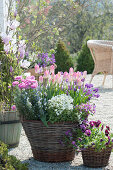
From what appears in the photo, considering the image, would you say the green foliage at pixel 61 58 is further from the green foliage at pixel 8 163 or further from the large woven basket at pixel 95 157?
the green foliage at pixel 8 163

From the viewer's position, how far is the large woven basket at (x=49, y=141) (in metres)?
2.57

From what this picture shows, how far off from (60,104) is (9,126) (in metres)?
0.72

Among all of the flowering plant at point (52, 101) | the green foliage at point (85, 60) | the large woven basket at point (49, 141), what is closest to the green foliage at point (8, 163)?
the large woven basket at point (49, 141)

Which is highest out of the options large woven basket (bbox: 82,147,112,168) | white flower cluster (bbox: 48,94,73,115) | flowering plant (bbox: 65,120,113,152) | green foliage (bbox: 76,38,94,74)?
white flower cluster (bbox: 48,94,73,115)

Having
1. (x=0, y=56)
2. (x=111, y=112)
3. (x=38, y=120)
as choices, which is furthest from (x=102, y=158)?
(x=111, y=112)

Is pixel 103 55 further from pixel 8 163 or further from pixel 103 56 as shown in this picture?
pixel 8 163

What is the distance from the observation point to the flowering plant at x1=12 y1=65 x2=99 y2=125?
256cm

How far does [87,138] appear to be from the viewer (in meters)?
2.58

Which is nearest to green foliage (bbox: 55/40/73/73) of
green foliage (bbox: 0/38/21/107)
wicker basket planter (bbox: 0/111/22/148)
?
green foliage (bbox: 0/38/21/107)

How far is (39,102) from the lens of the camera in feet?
8.45

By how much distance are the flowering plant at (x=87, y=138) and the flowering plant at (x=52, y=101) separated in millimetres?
102

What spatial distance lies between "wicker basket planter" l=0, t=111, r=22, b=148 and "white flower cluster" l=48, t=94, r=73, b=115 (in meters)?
0.58

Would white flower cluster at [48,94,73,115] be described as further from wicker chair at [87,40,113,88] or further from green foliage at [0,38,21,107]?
wicker chair at [87,40,113,88]

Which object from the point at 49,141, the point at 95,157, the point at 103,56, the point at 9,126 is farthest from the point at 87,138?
the point at 103,56
